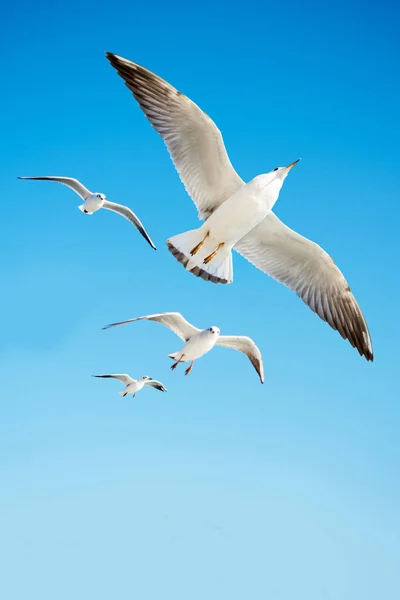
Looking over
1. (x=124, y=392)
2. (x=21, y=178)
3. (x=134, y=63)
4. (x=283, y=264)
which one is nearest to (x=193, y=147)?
(x=134, y=63)

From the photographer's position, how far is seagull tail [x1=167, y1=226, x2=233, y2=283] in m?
10.4

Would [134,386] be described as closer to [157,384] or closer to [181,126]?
[157,384]

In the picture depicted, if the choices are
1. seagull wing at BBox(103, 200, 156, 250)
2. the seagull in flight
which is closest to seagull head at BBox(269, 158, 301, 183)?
the seagull in flight

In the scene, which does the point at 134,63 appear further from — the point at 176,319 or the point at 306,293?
the point at 176,319

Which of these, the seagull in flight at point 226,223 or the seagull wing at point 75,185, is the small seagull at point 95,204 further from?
the seagull in flight at point 226,223

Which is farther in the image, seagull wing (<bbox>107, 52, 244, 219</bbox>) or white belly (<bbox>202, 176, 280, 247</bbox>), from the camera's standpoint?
white belly (<bbox>202, 176, 280, 247</bbox>)

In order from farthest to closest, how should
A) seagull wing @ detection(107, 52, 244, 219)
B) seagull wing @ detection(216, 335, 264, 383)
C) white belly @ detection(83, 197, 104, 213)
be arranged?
1. white belly @ detection(83, 197, 104, 213)
2. seagull wing @ detection(216, 335, 264, 383)
3. seagull wing @ detection(107, 52, 244, 219)

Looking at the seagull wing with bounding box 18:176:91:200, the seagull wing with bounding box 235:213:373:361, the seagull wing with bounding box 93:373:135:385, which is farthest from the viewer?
the seagull wing with bounding box 93:373:135:385

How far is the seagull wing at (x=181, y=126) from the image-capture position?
9.56 metres

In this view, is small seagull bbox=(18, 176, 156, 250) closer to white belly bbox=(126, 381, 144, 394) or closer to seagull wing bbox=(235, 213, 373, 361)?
white belly bbox=(126, 381, 144, 394)

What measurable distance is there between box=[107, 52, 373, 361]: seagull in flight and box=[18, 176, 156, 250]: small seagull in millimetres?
5037

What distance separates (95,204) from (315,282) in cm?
585

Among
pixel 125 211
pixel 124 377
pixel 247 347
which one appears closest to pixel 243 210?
pixel 247 347

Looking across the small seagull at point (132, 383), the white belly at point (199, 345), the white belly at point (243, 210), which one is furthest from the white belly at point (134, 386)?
the white belly at point (243, 210)
